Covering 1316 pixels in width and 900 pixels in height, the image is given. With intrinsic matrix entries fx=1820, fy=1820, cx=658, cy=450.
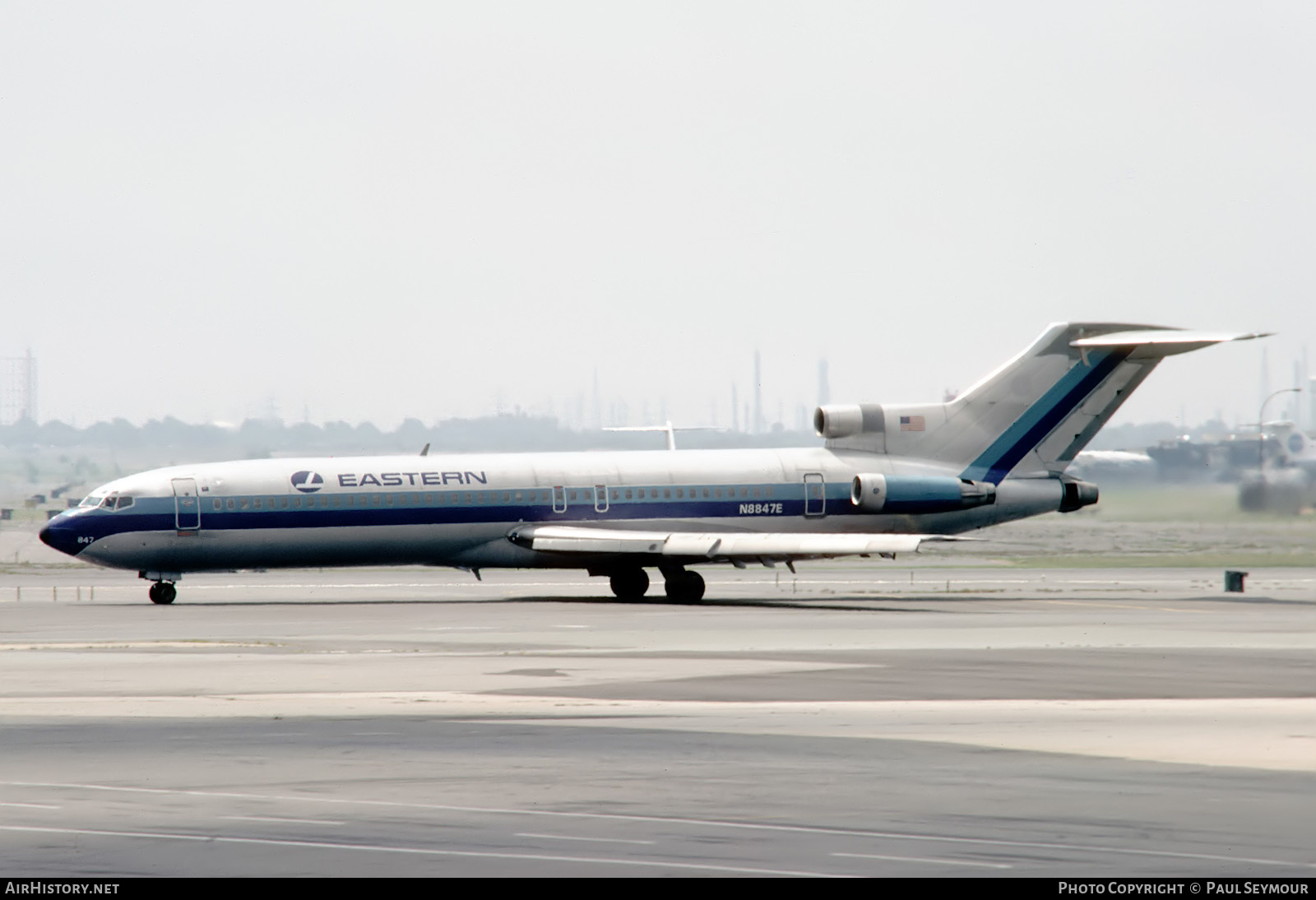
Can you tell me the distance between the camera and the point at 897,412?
5088 centimetres

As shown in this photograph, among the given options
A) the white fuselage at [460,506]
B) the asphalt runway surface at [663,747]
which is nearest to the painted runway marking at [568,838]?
the asphalt runway surface at [663,747]

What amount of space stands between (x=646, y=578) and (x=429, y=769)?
107ft

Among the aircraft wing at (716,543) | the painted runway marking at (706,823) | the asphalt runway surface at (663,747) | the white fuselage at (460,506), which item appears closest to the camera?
the painted runway marking at (706,823)

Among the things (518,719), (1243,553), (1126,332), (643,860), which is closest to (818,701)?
(518,719)

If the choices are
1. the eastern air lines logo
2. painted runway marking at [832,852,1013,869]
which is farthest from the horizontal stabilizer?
painted runway marking at [832,852,1013,869]

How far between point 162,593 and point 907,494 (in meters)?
19.8

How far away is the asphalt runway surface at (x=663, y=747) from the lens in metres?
12.5

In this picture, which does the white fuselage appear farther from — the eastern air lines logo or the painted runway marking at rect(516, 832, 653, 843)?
the painted runway marking at rect(516, 832, 653, 843)

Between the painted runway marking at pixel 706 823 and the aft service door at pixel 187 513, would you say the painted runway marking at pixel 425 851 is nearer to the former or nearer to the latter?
the painted runway marking at pixel 706 823

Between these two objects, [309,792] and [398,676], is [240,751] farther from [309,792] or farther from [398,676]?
[398,676]

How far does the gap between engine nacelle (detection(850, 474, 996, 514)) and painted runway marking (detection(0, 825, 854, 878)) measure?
121 feet

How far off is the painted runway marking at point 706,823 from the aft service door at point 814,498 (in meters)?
34.6

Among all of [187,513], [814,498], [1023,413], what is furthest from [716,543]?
[187,513]

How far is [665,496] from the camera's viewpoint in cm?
4909
